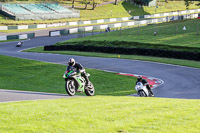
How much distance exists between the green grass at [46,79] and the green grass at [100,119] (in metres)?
11.2

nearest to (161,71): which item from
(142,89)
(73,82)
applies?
(142,89)

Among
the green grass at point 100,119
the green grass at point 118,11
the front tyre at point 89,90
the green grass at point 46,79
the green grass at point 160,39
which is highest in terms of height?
the green grass at point 118,11

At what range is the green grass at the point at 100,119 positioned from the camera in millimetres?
8797

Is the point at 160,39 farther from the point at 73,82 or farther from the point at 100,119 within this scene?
the point at 100,119

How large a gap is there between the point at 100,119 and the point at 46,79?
17602mm

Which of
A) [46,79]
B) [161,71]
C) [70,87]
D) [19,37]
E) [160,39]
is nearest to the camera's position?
[70,87]

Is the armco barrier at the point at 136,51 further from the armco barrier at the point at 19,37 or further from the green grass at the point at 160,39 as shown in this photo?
the armco barrier at the point at 19,37

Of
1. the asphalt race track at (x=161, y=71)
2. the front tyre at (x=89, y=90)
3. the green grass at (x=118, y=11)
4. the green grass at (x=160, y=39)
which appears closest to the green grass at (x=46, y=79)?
the asphalt race track at (x=161, y=71)

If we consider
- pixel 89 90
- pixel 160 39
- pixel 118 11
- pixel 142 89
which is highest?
pixel 118 11

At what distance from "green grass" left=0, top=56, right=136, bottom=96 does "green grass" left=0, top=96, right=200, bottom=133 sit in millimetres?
11241

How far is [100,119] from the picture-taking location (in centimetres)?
975

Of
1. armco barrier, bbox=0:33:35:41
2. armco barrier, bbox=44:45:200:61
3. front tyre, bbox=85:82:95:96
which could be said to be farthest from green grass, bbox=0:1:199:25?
front tyre, bbox=85:82:95:96

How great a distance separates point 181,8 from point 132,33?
6627 cm

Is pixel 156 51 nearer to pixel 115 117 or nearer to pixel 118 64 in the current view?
pixel 118 64
